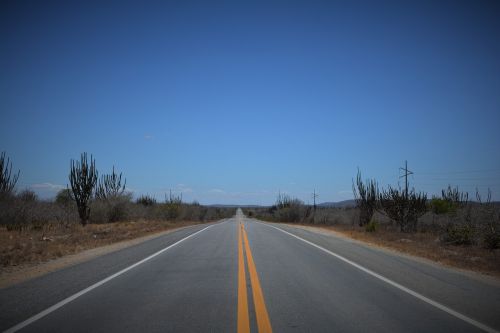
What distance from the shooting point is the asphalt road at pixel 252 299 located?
5383mm

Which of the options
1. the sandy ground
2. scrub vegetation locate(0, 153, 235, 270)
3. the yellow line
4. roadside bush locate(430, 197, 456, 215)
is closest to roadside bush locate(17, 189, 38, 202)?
scrub vegetation locate(0, 153, 235, 270)

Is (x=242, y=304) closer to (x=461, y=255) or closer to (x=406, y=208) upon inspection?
(x=461, y=255)

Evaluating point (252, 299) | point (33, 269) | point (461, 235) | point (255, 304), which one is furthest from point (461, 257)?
point (33, 269)

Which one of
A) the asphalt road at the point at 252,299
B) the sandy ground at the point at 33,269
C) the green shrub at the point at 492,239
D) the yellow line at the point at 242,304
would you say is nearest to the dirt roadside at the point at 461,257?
the green shrub at the point at 492,239

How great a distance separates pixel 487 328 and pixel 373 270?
4.78 meters

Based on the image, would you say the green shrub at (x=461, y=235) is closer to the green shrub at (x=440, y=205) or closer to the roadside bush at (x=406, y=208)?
the roadside bush at (x=406, y=208)

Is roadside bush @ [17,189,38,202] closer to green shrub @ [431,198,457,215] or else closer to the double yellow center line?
the double yellow center line

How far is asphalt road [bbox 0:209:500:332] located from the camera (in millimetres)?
5383

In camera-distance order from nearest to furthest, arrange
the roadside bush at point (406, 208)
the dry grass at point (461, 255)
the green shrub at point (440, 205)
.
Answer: the dry grass at point (461, 255), the roadside bush at point (406, 208), the green shrub at point (440, 205)

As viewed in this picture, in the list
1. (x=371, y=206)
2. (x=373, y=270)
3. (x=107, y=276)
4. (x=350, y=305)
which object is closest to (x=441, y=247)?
(x=373, y=270)

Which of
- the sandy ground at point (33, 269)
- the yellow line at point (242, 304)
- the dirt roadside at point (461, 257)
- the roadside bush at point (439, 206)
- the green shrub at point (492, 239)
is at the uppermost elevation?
the roadside bush at point (439, 206)

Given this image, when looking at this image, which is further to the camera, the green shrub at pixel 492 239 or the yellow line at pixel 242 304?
the green shrub at pixel 492 239

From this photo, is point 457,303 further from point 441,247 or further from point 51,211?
point 51,211

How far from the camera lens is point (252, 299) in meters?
6.77
